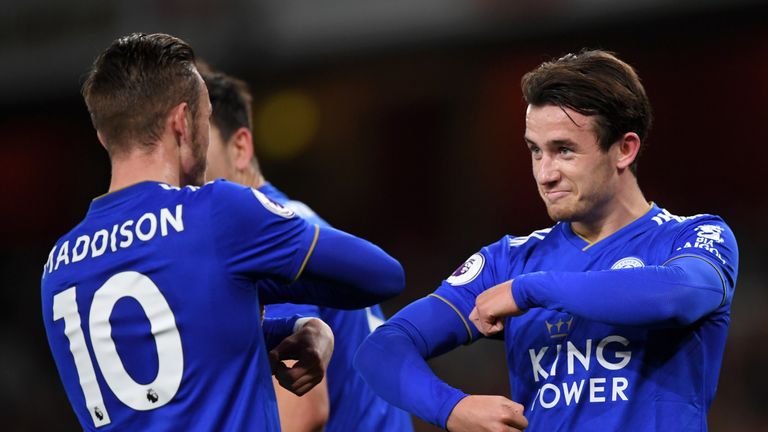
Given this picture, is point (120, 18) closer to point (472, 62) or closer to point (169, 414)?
point (472, 62)

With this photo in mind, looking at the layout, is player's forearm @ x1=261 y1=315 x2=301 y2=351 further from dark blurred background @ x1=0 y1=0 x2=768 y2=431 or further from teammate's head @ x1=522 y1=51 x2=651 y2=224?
dark blurred background @ x1=0 y1=0 x2=768 y2=431

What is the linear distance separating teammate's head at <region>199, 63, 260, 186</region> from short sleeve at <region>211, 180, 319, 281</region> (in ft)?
5.68

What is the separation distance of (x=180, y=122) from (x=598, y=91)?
1.20m

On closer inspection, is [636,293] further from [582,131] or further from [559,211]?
[582,131]

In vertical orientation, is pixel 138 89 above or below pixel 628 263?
above

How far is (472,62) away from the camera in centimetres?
1290

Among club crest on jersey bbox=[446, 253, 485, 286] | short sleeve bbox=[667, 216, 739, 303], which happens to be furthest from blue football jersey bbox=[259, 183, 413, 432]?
short sleeve bbox=[667, 216, 739, 303]

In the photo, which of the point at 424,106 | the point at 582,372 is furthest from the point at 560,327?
the point at 424,106

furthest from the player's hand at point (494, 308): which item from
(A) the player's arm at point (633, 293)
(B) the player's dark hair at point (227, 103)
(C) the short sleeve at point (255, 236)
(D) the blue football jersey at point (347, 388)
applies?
(B) the player's dark hair at point (227, 103)

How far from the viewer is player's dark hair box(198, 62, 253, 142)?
→ 445 cm

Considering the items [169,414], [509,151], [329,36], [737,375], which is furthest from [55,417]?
[169,414]

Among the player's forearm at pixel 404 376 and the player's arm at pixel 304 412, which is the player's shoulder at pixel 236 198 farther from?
the player's arm at pixel 304 412

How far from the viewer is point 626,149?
301 centimetres

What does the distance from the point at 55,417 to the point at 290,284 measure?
33.1ft
